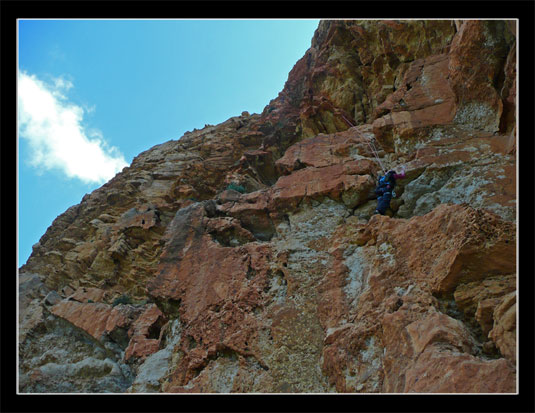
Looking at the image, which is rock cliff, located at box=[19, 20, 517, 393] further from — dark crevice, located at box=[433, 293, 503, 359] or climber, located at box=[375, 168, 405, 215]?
climber, located at box=[375, 168, 405, 215]

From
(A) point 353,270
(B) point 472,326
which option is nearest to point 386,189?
(A) point 353,270

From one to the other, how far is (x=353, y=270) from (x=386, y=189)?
9.54 feet

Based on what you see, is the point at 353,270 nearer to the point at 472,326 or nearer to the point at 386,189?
the point at 386,189

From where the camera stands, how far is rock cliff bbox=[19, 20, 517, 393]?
19.6 feet

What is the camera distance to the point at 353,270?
873cm

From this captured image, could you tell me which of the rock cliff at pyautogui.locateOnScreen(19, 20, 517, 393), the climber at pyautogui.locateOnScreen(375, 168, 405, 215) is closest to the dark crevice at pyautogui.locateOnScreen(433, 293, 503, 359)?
the rock cliff at pyautogui.locateOnScreen(19, 20, 517, 393)

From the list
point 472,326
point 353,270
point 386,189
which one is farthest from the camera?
point 386,189

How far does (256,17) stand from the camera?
Result: 215 inches

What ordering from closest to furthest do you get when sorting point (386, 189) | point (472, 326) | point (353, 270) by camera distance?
point (472, 326)
point (353, 270)
point (386, 189)

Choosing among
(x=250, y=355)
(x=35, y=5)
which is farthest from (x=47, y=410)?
(x=35, y=5)

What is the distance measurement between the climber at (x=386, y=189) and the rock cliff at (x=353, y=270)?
32cm

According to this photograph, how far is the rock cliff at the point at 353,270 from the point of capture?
236 inches

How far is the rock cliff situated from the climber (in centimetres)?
32

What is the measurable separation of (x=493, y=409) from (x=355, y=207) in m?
7.82
